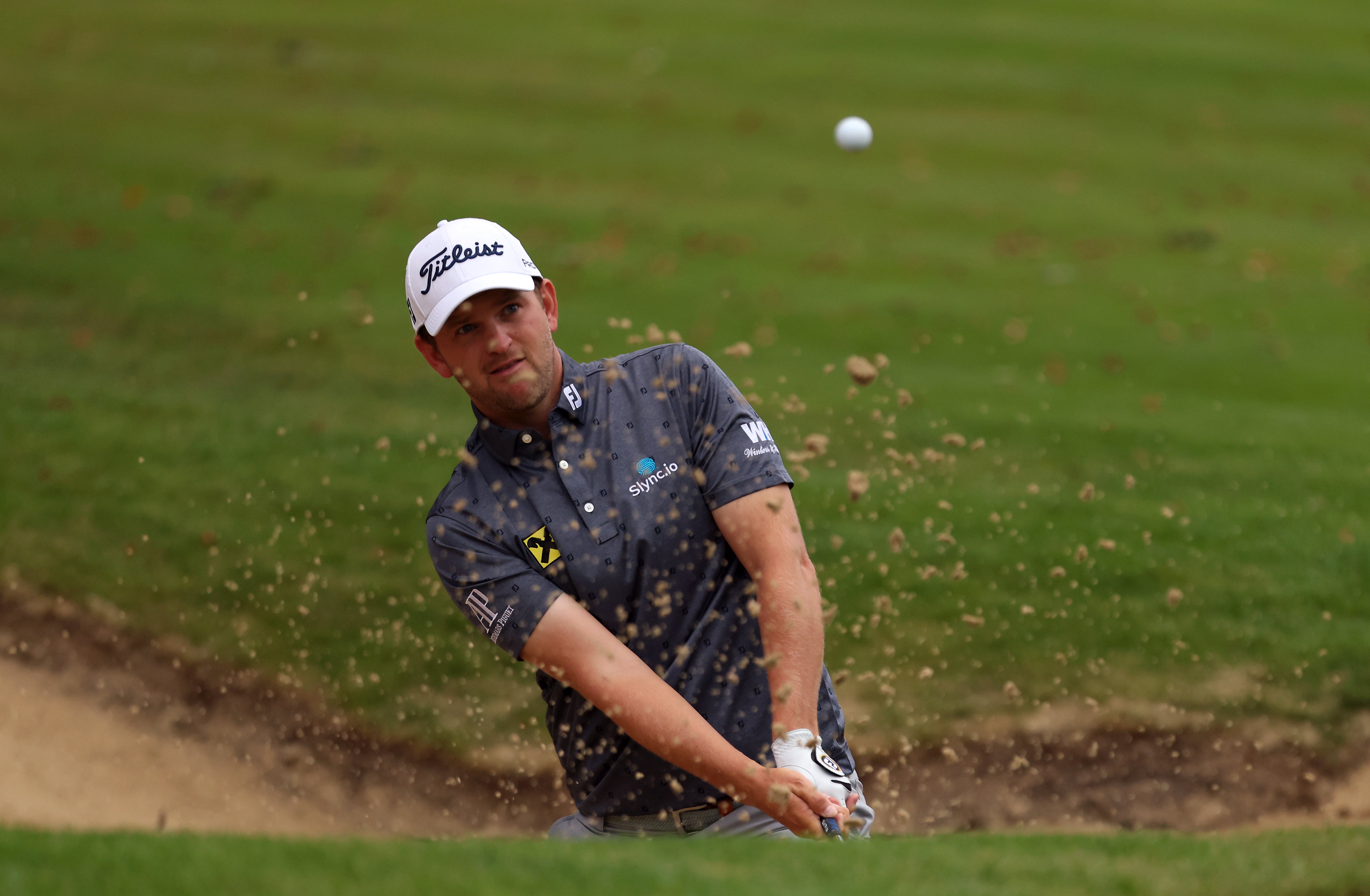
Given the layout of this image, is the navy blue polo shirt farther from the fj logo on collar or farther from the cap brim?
the cap brim

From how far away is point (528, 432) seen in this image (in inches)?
144

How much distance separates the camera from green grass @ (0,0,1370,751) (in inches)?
249

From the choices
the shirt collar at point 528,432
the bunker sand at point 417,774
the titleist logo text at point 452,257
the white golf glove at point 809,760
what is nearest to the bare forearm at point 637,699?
the white golf glove at point 809,760

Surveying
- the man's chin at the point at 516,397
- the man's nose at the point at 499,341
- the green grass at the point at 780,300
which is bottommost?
the green grass at the point at 780,300

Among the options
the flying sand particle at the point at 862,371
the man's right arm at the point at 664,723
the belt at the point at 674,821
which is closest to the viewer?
the man's right arm at the point at 664,723

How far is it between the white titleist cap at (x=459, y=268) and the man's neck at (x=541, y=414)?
0.27 m

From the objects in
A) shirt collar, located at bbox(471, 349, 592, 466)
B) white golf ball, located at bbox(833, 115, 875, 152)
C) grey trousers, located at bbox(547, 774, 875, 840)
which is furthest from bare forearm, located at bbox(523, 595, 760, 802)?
white golf ball, located at bbox(833, 115, 875, 152)

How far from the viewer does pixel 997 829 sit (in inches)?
209

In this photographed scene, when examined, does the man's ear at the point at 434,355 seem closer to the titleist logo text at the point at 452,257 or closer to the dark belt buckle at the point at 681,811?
the titleist logo text at the point at 452,257

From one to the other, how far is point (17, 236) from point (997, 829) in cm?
886

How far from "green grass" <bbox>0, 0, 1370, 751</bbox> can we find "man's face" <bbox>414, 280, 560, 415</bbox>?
275 centimetres

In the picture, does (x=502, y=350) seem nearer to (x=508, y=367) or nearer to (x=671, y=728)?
(x=508, y=367)

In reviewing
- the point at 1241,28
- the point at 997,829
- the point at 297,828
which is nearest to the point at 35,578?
the point at 297,828

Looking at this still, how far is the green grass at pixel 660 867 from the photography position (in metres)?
2.95
